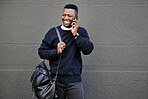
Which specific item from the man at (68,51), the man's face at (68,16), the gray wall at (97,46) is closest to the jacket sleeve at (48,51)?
the man at (68,51)

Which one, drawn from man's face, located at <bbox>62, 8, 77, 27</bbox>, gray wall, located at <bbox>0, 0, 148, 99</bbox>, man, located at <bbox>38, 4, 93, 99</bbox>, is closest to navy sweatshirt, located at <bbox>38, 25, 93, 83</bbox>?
man, located at <bbox>38, 4, 93, 99</bbox>

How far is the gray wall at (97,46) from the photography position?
348cm

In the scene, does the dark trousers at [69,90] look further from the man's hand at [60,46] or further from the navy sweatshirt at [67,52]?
the man's hand at [60,46]

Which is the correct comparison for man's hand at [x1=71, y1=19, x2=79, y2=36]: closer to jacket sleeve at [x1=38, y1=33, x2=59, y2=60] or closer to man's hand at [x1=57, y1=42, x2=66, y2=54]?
man's hand at [x1=57, y1=42, x2=66, y2=54]

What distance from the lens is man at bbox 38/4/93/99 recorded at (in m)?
2.31

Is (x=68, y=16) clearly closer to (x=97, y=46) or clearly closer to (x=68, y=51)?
(x=68, y=51)

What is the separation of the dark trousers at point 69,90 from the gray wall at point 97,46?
1117 millimetres

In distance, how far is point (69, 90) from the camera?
239 centimetres

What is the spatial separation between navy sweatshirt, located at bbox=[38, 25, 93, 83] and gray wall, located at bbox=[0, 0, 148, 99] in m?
1.10

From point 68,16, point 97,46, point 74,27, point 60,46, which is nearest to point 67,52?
point 60,46

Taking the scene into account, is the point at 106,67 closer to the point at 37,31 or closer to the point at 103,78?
the point at 103,78

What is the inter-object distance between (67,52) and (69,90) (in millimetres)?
495

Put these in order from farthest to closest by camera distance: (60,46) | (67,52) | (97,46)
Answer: (97,46), (67,52), (60,46)

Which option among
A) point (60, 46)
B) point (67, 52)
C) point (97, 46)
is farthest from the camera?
point (97, 46)
